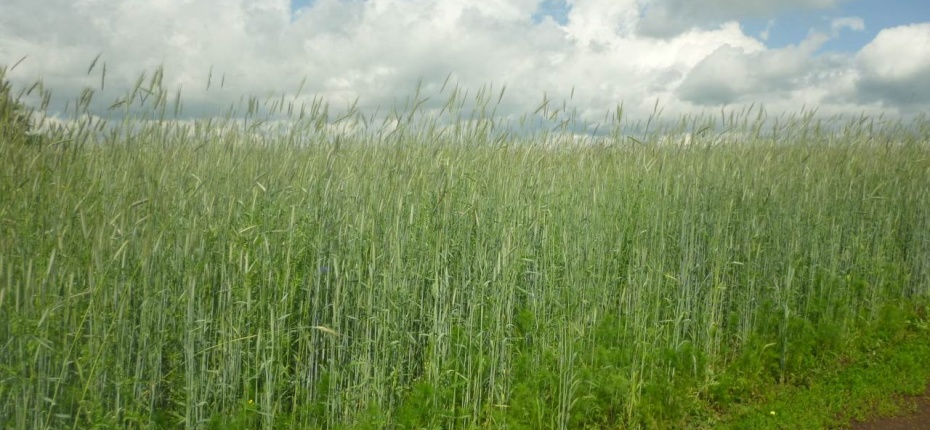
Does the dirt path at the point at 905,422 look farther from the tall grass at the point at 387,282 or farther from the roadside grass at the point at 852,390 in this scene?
the tall grass at the point at 387,282

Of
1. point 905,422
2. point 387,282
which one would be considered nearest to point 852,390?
point 905,422

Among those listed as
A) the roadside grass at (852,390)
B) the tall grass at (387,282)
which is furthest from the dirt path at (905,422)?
the tall grass at (387,282)

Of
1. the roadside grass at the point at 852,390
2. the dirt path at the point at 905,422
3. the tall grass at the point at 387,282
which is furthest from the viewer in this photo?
the dirt path at the point at 905,422

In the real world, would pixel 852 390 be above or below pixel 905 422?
above

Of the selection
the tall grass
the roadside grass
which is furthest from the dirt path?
the tall grass

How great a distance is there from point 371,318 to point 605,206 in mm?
2104

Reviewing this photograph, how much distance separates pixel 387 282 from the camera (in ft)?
10.3

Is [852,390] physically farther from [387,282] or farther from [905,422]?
[387,282]

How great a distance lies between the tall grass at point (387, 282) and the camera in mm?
2623

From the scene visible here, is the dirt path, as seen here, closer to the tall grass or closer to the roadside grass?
the roadside grass

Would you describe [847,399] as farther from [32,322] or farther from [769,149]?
[32,322]

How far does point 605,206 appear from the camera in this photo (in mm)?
4504

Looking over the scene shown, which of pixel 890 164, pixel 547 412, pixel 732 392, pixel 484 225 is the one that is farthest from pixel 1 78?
pixel 890 164

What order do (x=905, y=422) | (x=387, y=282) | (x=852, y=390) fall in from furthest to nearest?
1. (x=852, y=390)
2. (x=905, y=422)
3. (x=387, y=282)
